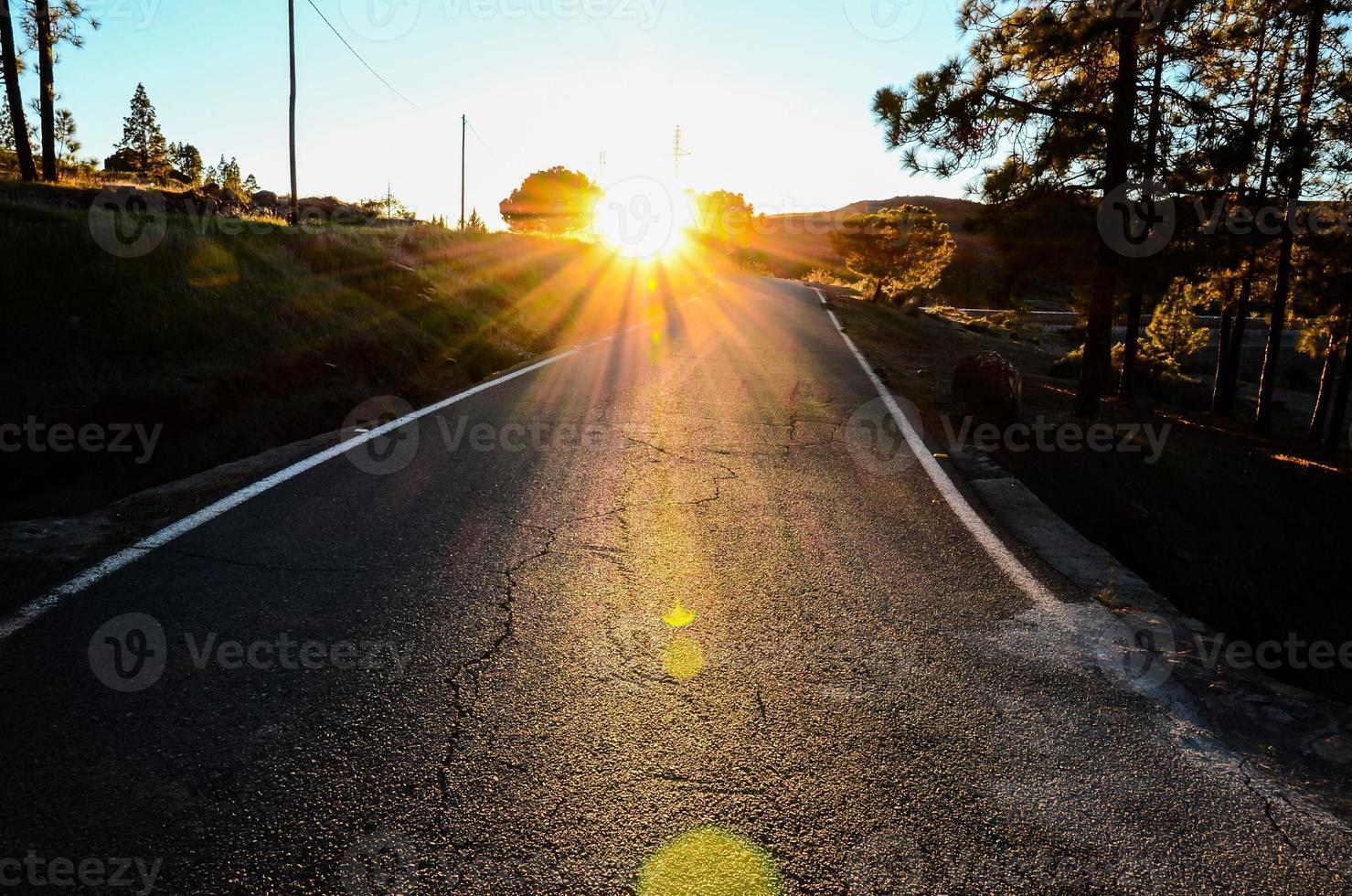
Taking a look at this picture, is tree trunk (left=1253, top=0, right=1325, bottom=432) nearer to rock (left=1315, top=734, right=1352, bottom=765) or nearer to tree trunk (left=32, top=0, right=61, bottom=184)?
rock (left=1315, top=734, right=1352, bottom=765)

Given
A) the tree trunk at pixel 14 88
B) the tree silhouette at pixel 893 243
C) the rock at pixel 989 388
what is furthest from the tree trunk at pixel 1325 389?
the tree trunk at pixel 14 88

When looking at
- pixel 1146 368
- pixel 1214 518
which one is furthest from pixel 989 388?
pixel 1146 368

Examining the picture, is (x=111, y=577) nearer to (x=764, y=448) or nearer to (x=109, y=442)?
(x=109, y=442)

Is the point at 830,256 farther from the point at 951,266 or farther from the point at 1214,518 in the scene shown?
the point at 1214,518

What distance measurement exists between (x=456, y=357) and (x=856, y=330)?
14168 millimetres

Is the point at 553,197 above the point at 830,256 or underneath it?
above

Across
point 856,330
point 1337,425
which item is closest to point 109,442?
point 856,330

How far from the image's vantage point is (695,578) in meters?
4.10

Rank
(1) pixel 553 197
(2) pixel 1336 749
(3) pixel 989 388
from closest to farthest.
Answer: (2) pixel 1336 749 → (3) pixel 989 388 → (1) pixel 553 197

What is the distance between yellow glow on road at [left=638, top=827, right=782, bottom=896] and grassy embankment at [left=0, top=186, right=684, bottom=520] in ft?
16.6

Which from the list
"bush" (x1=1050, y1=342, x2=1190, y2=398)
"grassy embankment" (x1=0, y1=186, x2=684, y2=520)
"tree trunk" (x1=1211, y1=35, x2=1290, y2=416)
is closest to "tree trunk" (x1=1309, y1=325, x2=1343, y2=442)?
"tree trunk" (x1=1211, y1=35, x2=1290, y2=416)

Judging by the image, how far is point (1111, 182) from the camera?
11.0 metres

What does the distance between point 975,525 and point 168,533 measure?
16.2 ft

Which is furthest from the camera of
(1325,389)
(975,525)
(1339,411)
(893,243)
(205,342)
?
(893,243)
